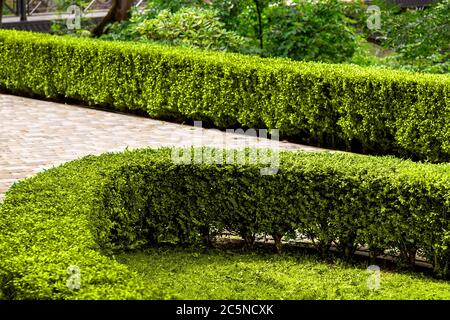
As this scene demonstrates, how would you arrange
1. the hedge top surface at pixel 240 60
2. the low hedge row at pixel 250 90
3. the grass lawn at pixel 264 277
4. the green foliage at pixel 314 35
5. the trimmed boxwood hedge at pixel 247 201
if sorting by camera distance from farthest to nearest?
1. the green foliage at pixel 314 35
2. the hedge top surface at pixel 240 60
3. the low hedge row at pixel 250 90
4. the trimmed boxwood hedge at pixel 247 201
5. the grass lawn at pixel 264 277

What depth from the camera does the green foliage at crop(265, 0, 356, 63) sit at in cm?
1472

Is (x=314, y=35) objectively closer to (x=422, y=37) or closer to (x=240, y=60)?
(x=422, y=37)

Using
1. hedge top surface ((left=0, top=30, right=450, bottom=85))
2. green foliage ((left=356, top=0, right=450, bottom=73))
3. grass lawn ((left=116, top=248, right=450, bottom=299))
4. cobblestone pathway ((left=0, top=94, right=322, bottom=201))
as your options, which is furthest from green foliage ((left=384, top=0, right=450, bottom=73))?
grass lawn ((left=116, top=248, right=450, bottom=299))

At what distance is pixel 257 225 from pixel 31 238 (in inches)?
97.6

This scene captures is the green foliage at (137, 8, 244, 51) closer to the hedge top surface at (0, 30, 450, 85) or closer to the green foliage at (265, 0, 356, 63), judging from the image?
the green foliage at (265, 0, 356, 63)

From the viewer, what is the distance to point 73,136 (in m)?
12.4

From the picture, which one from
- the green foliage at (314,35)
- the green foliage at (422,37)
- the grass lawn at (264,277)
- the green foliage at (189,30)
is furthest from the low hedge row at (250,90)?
the grass lawn at (264,277)

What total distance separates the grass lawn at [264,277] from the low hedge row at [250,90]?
423 cm

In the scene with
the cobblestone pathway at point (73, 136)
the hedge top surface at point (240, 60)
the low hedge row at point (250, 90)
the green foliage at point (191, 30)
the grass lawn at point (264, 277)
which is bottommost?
the grass lawn at point (264, 277)

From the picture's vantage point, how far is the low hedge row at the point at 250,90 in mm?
11258

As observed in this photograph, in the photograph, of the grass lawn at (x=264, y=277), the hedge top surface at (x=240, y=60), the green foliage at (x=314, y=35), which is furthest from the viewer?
the green foliage at (x=314, y=35)

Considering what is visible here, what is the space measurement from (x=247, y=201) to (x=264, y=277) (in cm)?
96

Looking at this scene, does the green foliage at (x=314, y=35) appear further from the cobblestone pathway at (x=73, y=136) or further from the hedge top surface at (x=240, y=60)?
the cobblestone pathway at (x=73, y=136)

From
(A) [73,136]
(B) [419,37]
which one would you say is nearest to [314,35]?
(B) [419,37]
